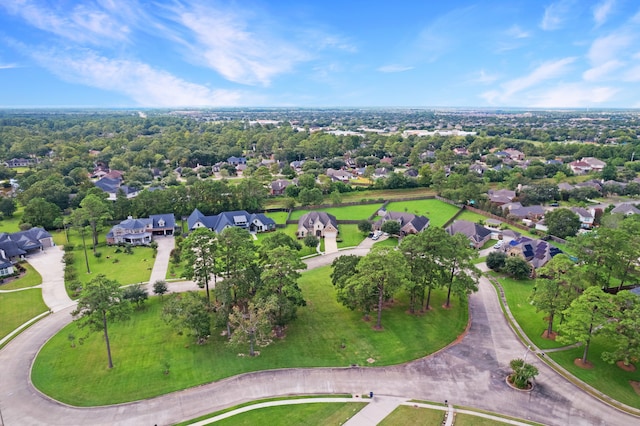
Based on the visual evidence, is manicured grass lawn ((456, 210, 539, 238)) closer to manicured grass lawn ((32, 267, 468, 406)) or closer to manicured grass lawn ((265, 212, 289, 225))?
manicured grass lawn ((265, 212, 289, 225))

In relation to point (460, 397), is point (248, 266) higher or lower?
higher

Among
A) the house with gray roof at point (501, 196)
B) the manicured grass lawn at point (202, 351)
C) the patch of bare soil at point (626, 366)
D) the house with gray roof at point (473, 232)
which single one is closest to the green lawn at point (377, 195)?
the house with gray roof at point (501, 196)

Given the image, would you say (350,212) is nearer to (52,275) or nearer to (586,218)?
(586,218)

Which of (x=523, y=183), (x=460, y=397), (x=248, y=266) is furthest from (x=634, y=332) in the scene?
(x=523, y=183)

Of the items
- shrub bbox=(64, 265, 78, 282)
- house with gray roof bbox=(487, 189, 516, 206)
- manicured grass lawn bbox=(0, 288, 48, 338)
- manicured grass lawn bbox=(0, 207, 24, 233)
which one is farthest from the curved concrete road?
house with gray roof bbox=(487, 189, 516, 206)

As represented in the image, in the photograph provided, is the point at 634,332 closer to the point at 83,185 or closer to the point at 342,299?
the point at 342,299

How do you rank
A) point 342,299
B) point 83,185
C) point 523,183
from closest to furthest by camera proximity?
point 342,299 → point 83,185 → point 523,183
